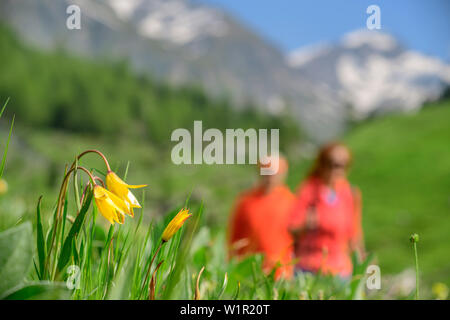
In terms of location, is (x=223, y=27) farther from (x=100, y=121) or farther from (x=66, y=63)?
(x=100, y=121)

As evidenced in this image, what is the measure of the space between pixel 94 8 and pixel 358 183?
73826 mm

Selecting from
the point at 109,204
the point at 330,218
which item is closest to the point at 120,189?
the point at 109,204

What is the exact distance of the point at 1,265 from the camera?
49 cm

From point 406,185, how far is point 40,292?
22.0 m

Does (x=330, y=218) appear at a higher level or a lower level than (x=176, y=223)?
higher

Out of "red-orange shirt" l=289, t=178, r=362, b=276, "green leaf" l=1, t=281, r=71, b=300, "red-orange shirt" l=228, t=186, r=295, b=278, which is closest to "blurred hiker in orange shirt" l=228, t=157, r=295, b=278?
"red-orange shirt" l=228, t=186, r=295, b=278

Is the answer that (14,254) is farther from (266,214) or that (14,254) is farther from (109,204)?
(266,214)

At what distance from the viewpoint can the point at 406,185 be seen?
67.3ft

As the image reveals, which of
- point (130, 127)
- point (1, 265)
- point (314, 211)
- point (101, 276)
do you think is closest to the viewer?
point (1, 265)

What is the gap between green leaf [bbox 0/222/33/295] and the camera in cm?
48

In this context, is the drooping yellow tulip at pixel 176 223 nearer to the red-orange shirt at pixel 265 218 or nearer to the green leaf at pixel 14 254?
the green leaf at pixel 14 254

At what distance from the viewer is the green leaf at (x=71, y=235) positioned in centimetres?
54
